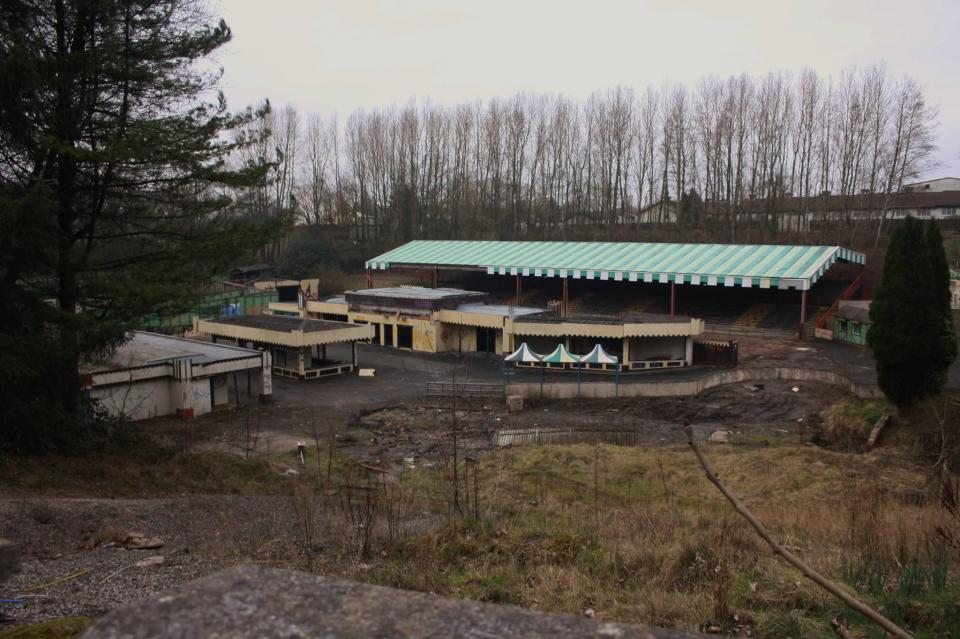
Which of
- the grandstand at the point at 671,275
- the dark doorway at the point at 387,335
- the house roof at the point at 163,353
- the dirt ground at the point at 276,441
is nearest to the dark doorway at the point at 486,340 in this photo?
the dirt ground at the point at 276,441

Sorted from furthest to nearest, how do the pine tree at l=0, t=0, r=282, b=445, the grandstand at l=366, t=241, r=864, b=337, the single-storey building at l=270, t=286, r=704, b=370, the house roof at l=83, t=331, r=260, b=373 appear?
the grandstand at l=366, t=241, r=864, b=337 → the single-storey building at l=270, t=286, r=704, b=370 → the house roof at l=83, t=331, r=260, b=373 → the pine tree at l=0, t=0, r=282, b=445

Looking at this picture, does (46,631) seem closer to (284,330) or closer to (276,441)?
(276,441)

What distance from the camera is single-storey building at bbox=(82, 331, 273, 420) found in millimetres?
21328

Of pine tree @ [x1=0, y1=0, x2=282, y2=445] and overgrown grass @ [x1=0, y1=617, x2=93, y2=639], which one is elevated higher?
pine tree @ [x1=0, y1=0, x2=282, y2=445]

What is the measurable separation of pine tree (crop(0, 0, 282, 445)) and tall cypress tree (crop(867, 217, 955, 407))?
15.7 meters

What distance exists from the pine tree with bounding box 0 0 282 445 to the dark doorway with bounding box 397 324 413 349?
20.5 metres

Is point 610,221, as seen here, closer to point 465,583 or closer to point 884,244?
point 884,244

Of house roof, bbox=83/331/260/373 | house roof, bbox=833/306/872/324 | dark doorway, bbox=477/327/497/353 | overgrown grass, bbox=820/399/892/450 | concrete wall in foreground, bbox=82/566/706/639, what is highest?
concrete wall in foreground, bbox=82/566/706/639

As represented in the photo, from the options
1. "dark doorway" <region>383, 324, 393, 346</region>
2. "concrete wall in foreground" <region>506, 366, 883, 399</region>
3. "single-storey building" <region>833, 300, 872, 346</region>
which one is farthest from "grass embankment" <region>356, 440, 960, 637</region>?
"dark doorway" <region>383, 324, 393, 346</region>

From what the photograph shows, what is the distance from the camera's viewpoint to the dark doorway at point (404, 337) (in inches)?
1419

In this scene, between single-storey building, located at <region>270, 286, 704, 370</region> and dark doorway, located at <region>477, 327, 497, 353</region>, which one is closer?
single-storey building, located at <region>270, 286, 704, 370</region>

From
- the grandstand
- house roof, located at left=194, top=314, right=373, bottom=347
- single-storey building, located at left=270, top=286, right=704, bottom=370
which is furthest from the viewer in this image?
the grandstand

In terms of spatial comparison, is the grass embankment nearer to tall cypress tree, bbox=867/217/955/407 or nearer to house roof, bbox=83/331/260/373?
tall cypress tree, bbox=867/217/955/407

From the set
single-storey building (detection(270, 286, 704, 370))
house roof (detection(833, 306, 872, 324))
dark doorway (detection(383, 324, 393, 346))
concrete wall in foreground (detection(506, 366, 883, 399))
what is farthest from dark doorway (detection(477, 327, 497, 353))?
house roof (detection(833, 306, 872, 324))
